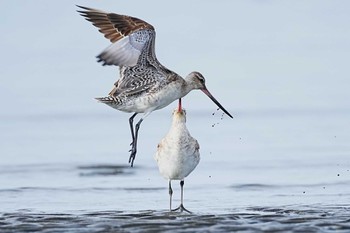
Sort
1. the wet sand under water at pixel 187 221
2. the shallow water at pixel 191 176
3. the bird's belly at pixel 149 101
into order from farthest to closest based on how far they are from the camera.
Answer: the bird's belly at pixel 149 101 → the shallow water at pixel 191 176 → the wet sand under water at pixel 187 221

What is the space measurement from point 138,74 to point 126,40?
17.9 inches

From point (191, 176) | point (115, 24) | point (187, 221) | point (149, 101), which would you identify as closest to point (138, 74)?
point (149, 101)

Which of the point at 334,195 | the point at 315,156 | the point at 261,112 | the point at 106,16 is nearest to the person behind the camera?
the point at 334,195

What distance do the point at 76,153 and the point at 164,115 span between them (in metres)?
3.03

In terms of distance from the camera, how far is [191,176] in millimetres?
16484

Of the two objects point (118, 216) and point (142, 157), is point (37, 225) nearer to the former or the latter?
point (118, 216)

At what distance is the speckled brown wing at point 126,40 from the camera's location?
50.3ft

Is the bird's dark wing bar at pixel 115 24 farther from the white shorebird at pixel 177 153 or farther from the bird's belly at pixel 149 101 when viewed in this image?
the white shorebird at pixel 177 153

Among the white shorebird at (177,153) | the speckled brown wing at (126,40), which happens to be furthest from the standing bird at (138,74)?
the white shorebird at (177,153)

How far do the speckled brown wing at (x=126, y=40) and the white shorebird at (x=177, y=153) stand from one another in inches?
48.7

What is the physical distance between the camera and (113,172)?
16.7 meters

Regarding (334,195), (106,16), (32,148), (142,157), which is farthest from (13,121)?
(334,195)

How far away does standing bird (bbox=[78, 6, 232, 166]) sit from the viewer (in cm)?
1539

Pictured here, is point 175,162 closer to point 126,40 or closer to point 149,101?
point 149,101
